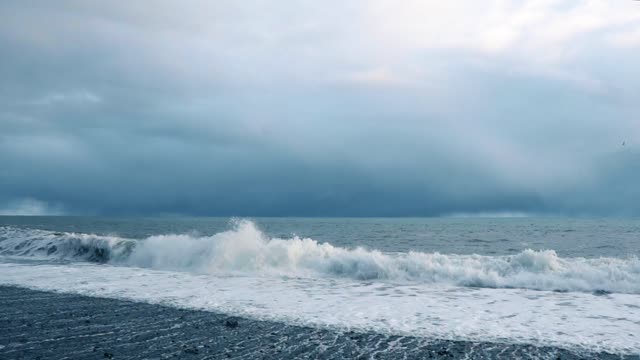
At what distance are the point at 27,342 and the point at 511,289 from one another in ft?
50.9

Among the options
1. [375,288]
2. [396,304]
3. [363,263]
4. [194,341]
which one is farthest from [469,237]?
[194,341]

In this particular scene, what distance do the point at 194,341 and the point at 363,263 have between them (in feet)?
41.9

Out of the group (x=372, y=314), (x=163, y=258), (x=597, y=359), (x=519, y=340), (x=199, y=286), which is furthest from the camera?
(x=163, y=258)

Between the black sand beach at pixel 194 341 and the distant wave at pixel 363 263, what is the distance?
9.98m

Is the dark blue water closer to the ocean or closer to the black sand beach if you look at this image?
the ocean

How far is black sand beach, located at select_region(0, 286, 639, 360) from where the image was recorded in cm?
911

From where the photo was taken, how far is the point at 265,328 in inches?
446

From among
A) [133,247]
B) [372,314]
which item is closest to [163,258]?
[133,247]

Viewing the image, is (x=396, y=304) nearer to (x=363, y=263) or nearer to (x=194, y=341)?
(x=194, y=341)

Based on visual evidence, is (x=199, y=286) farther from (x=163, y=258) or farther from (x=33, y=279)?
(x=163, y=258)

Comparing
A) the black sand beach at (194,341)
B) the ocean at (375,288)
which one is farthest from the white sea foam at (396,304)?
the black sand beach at (194,341)

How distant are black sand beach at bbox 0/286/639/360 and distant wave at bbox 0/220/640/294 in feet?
32.7

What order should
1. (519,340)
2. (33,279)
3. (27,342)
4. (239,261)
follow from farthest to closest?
1. (239,261)
2. (33,279)
3. (519,340)
4. (27,342)

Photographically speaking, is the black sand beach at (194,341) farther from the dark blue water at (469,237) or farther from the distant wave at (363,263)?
the dark blue water at (469,237)
